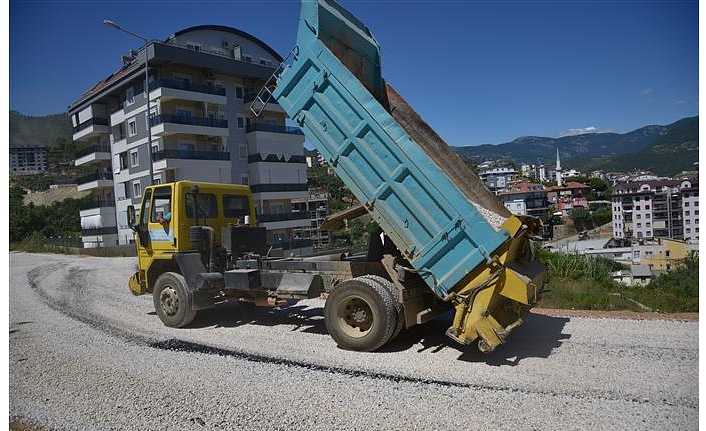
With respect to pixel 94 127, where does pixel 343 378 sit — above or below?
below

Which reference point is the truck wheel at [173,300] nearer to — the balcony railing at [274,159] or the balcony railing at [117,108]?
the balcony railing at [117,108]

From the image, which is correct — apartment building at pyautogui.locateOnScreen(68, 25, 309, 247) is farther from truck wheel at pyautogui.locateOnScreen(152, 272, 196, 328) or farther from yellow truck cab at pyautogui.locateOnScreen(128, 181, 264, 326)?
truck wheel at pyautogui.locateOnScreen(152, 272, 196, 328)

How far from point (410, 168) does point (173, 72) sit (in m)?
28.0

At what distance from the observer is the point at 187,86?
29.6 m

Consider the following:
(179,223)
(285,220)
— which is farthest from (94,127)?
(179,223)

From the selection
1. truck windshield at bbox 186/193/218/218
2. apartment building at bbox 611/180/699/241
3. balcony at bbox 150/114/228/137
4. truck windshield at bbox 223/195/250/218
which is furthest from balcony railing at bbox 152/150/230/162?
apartment building at bbox 611/180/699/241

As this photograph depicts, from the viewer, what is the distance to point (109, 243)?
19766mm

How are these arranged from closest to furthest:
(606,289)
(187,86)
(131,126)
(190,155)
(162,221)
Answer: (162,221)
(606,289)
(131,126)
(190,155)
(187,86)

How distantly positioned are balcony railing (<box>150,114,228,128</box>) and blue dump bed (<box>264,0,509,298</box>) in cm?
2400

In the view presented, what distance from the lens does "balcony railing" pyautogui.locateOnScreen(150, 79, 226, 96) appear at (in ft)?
92.9

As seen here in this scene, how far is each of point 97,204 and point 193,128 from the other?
1053 centimetres

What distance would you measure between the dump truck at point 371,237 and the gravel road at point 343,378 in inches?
19.9

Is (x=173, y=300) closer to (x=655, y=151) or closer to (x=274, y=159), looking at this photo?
(x=655, y=151)

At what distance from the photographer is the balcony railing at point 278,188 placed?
107 feet
